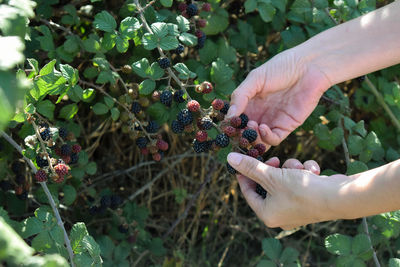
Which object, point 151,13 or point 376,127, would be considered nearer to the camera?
point 151,13

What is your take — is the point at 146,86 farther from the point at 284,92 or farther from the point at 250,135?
the point at 284,92

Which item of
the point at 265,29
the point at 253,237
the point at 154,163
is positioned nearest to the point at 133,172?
the point at 154,163

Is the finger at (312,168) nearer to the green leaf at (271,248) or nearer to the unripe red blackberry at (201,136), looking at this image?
the unripe red blackberry at (201,136)

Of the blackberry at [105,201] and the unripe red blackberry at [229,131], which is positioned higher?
the unripe red blackberry at [229,131]

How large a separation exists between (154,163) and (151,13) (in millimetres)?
1096

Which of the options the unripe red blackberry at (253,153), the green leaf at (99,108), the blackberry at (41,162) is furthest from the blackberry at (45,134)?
the unripe red blackberry at (253,153)

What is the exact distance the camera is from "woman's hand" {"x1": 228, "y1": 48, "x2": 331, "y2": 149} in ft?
5.74

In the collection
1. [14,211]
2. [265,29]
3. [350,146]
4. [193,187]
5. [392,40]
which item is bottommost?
[193,187]

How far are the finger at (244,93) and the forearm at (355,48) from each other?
0.73ft

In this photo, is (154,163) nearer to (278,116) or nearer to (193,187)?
(193,187)

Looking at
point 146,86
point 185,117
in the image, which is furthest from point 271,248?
point 146,86

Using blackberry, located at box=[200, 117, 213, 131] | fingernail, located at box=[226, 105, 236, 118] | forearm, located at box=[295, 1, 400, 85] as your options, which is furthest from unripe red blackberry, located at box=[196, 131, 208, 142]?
forearm, located at box=[295, 1, 400, 85]

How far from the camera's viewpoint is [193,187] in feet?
8.85

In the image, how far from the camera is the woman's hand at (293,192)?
54.2 inches
